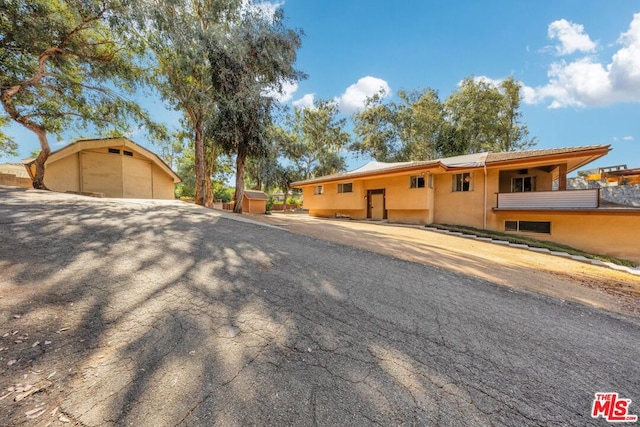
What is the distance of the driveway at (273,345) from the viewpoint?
159 centimetres

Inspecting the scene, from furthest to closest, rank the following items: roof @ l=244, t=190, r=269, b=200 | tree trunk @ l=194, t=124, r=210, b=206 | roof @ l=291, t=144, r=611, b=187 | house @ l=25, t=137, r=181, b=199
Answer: roof @ l=244, t=190, r=269, b=200
tree trunk @ l=194, t=124, r=210, b=206
house @ l=25, t=137, r=181, b=199
roof @ l=291, t=144, r=611, b=187

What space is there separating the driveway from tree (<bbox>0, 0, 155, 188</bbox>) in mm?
10801

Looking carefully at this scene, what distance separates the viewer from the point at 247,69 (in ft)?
39.2

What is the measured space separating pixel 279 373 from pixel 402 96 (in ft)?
103

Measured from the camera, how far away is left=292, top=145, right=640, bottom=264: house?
1083cm

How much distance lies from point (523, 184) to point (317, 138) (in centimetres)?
2215

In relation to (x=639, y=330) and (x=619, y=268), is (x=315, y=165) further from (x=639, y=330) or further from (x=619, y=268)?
(x=639, y=330)

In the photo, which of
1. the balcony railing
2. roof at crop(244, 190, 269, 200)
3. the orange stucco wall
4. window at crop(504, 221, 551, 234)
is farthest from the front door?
roof at crop(244, 190, 269, 200)

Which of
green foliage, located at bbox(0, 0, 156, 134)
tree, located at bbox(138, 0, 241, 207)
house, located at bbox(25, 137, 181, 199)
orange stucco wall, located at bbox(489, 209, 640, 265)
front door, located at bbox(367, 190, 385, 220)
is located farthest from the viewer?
front door, located at bbox(367, 190, 385, 220)

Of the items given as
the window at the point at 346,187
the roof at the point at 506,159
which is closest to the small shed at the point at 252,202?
the roof at the point at 506,159

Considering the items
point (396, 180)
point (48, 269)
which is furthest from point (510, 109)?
point (48, 269)

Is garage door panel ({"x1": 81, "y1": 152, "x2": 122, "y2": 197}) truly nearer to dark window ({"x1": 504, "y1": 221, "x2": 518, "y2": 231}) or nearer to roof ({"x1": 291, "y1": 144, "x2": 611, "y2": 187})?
roof ({"x1": 291, "y1": 144, "x2": 611, "y2": 187})

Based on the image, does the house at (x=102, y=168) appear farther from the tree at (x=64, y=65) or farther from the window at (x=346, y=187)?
the window at (x=346, y=187)

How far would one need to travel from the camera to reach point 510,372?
2.14 meters
